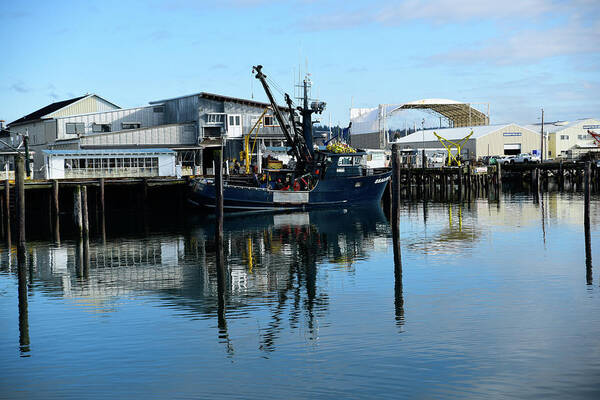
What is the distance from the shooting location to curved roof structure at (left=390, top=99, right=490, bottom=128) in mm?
91812

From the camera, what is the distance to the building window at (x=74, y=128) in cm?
5719

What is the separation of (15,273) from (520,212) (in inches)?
1284

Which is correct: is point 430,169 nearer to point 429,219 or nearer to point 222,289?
point 429,219

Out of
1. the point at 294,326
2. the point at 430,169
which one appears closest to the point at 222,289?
the point at 294,326

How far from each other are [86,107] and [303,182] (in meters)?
29.6

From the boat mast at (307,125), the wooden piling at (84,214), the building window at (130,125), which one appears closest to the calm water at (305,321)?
the wooden piling at (84,214)

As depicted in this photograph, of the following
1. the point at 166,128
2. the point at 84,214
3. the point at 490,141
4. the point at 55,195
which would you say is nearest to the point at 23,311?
the point at 84,214

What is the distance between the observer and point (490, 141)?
84812 mm

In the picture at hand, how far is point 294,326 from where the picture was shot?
15.6 meters

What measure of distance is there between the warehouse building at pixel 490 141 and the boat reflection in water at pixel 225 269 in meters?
48.7

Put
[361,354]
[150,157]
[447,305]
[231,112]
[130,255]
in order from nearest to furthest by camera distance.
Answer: [361,354] → [447,305] → [130,255] → [150,157] → [231,112]

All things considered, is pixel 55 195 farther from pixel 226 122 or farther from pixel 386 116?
pixel 386 116

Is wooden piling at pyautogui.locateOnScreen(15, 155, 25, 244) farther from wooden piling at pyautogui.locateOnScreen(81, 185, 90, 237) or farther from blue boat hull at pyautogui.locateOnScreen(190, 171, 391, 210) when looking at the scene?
blue boat hull at pyautogui.locateOnScreen(190, 171, 391, 210)

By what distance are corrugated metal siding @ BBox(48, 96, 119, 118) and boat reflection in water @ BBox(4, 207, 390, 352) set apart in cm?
3003
